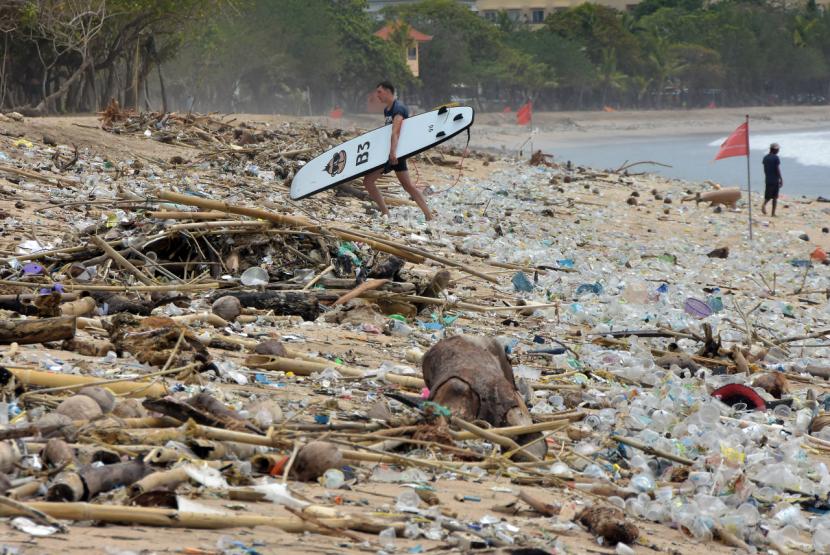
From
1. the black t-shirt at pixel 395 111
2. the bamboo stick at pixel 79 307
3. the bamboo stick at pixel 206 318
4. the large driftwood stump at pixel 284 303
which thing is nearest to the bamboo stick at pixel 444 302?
the large driftwood stump at pixel 284 303

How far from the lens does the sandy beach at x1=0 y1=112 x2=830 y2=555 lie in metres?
3.33

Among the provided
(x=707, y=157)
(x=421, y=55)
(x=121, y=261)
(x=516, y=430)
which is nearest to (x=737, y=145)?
(x=121, y=261)

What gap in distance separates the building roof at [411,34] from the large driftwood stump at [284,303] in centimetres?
7170

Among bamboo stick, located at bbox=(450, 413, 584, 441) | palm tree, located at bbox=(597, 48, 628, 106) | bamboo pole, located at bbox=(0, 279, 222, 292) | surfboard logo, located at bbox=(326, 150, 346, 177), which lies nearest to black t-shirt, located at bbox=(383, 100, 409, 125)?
surfboard logo, located at bbox=(326, 150, 346, 177)

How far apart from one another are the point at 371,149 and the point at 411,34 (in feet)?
219

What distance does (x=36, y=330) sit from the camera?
4809 mm

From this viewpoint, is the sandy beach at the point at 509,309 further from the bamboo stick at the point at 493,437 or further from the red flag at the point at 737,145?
the red flag at the point at 737,145

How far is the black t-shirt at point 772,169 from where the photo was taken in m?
19.8

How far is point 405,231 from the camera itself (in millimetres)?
10875

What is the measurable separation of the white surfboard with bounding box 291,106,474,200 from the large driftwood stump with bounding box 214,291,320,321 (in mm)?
5312

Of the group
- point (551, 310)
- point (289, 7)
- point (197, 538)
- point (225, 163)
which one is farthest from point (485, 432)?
point (289, 7)

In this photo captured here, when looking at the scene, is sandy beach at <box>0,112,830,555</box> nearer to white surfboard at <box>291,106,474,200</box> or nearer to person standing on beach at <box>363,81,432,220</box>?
white surfboard at <box>291,106,474,200</box>

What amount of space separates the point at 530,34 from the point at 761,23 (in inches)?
915

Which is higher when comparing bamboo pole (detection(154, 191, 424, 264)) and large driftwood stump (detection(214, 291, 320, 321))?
bamboo pole (detection(154, 191, 424, 264))
